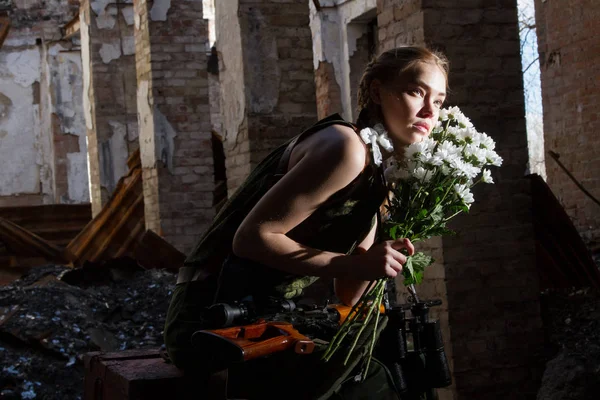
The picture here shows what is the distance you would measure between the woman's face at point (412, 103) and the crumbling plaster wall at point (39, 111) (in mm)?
16815

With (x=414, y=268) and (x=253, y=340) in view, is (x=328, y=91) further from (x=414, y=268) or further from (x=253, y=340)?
(x=253, y=340)

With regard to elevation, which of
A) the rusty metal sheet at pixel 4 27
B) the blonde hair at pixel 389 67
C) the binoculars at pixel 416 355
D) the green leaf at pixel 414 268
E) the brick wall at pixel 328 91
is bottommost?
the binoculars at pixel 416 355

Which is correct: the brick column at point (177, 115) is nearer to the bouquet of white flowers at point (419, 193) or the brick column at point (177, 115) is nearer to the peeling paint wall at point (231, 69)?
the peeling paint wall at point (231, 69)

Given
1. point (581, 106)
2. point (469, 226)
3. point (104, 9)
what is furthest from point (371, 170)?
point (104, 9)

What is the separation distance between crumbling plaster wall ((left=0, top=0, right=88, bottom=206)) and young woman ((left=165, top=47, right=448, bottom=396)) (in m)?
16.7

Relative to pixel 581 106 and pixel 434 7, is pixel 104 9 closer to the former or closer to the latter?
pixel 581 106

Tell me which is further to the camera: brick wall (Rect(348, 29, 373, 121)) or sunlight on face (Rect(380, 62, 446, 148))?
brick wall (Rect(348, 29, 373, 121))

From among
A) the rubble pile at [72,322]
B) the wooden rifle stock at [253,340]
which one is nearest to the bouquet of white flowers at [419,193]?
the wooden rifle stock at [253,340]

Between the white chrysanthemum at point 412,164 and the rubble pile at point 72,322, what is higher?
the white chrysanthemum at point 412,164

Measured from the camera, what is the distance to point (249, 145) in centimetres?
746

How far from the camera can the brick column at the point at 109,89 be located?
39.8 ft

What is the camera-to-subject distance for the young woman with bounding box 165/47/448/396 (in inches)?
92.0

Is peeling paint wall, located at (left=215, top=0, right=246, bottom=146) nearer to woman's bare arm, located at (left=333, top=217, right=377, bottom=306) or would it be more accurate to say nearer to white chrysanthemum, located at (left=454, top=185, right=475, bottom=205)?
woman's bare arm, located at (left=333, top=217, right=377, bottom=306)

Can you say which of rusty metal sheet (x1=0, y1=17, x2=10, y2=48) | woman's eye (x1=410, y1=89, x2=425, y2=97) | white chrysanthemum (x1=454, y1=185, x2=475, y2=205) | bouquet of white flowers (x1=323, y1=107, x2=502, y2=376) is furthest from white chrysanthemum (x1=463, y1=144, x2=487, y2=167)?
rusty metal sheet (x1=0, y1=17, x2=10, y2=48)
